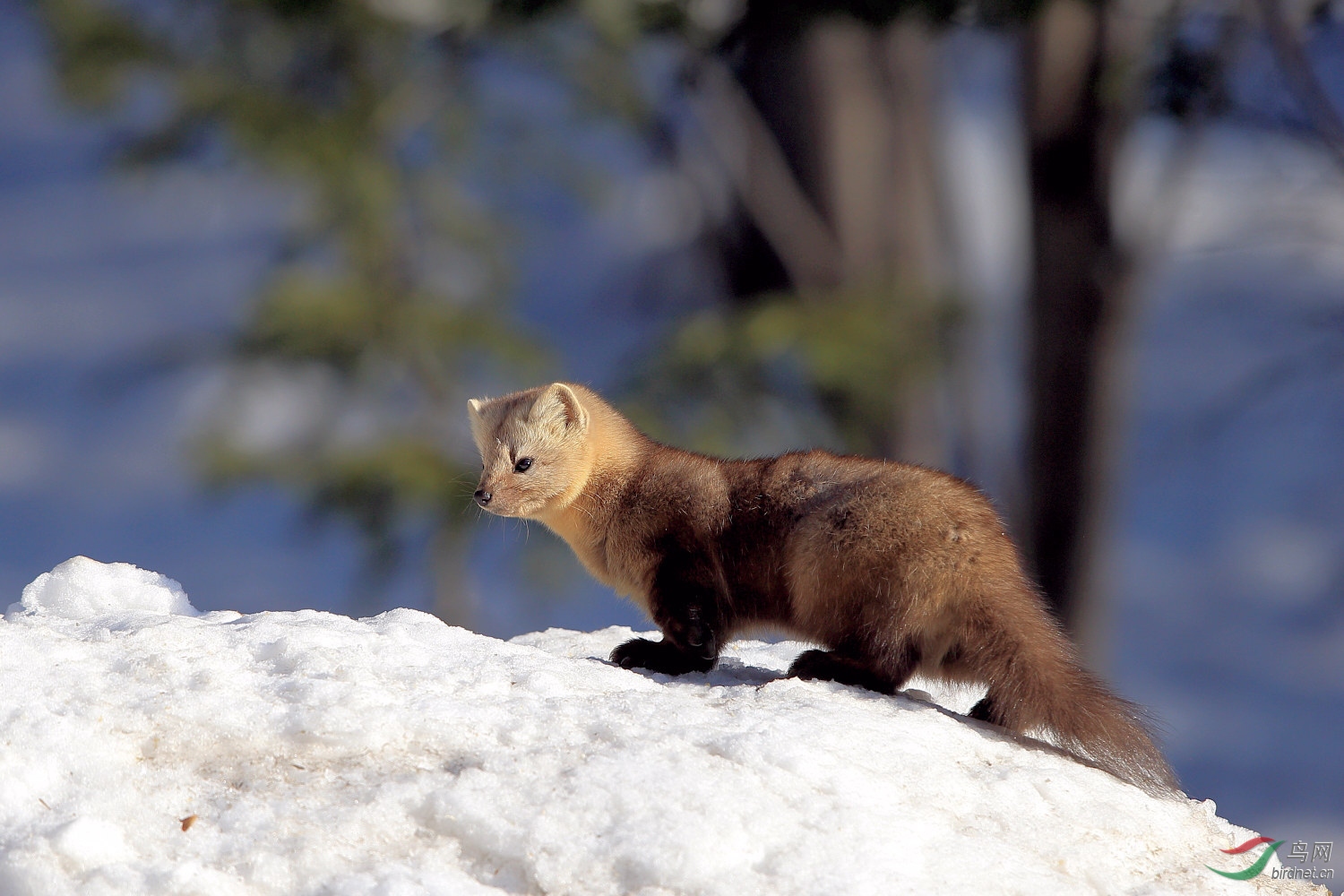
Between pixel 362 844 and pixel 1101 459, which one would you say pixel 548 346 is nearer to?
pixel 1101 459

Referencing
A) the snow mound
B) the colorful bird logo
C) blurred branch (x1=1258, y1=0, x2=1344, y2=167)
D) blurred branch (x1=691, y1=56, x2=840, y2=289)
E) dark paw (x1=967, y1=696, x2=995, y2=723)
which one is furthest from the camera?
blurred branch (x1=691, y1=56, x2=840, y2=289)

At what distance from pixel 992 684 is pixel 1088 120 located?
29.5ft

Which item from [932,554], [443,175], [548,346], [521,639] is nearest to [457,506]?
[548,346]

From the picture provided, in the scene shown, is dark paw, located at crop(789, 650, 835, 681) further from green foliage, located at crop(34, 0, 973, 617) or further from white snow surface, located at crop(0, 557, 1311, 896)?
green foliage, located at crop(34, 0, 973, 617)

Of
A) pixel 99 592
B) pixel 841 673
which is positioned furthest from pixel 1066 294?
pixel 99 592

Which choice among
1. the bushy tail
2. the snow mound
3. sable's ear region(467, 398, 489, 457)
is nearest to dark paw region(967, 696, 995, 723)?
the bushy tail

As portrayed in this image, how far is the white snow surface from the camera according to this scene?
3189mm

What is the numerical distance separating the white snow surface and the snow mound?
34cm

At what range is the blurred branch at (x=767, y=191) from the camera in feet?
44.8

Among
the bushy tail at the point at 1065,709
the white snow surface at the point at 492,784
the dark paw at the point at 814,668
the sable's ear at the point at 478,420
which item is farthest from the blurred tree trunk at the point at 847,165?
the white snow surface at the point at 492,784

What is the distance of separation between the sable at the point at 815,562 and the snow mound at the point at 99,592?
1.14 m

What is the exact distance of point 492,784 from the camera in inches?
134

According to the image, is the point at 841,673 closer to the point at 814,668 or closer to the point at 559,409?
the point at 814,668

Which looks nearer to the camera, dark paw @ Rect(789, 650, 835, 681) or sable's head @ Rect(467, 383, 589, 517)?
dark paw @ Rect(789, 650, 835, 681)
